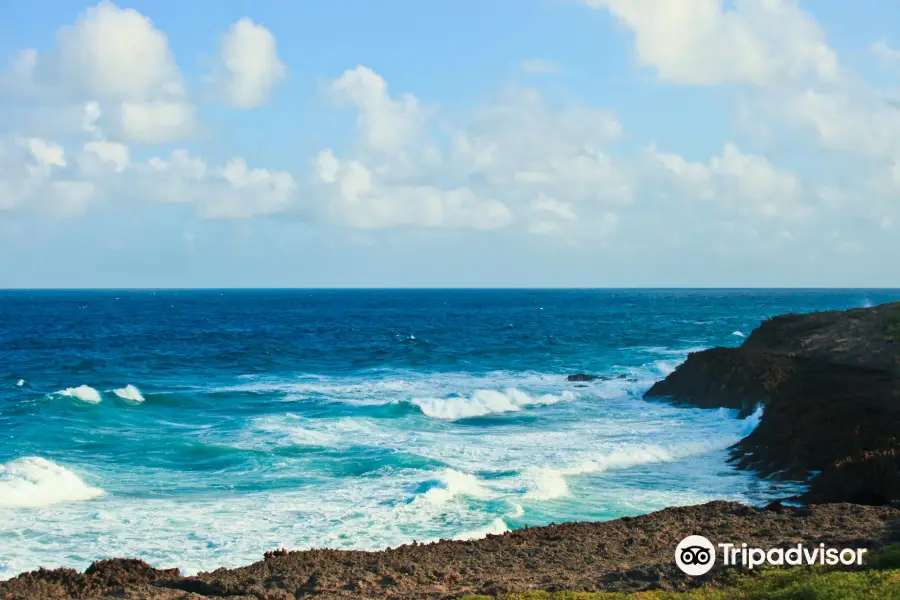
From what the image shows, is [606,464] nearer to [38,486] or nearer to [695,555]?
[695,555]

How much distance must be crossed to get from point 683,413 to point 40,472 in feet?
81.8

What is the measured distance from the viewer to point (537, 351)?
65625mm

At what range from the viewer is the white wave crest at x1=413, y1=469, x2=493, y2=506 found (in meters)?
20.0

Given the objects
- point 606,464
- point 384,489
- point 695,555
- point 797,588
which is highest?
point 797,588

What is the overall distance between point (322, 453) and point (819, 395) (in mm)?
17006

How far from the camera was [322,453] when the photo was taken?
85.9ft

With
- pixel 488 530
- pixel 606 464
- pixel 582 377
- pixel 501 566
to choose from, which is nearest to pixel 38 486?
pixel 488 530

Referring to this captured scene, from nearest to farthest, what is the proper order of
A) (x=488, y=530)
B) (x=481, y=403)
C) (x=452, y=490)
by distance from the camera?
1. (x=488, y=530)
2. (x=452, y=490)
3. (x=481, y=403)

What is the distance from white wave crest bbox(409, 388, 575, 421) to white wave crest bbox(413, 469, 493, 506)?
13686 mm

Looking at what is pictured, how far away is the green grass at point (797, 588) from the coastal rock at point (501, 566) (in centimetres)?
56

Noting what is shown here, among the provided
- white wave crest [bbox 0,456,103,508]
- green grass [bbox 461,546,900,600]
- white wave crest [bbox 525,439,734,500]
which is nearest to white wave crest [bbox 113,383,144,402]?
white wave crest [bbox 0,456,103,508]

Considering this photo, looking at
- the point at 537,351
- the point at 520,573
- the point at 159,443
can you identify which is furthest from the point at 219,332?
the point at 520,573

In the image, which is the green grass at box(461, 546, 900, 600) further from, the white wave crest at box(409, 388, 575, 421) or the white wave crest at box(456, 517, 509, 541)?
the white wave crest at box(409, 388, 575, 421)

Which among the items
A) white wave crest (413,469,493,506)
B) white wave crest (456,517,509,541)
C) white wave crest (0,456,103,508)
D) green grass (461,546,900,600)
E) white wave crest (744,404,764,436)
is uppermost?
green grass (461,546,900,600)
